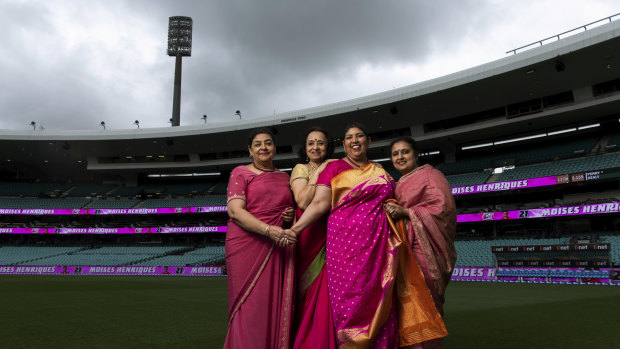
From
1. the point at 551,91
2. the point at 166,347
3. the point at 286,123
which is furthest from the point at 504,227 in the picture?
the point at 166,347

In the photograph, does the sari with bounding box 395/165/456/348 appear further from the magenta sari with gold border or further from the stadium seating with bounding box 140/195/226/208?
the stadium seating with bounding box 140/195/226/208

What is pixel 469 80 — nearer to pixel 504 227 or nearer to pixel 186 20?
pixel 504 227

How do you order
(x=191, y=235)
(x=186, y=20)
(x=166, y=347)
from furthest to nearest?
(x=186, y=20) < (x=191, y=235) < (x=166, y=347)

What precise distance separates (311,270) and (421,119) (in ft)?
79.6

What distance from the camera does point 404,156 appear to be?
3.11 metres

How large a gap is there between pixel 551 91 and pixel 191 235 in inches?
1147

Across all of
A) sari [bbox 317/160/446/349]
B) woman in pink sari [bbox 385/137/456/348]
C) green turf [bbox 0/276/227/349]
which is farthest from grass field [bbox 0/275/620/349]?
sari [bbox 317/160/446/349]

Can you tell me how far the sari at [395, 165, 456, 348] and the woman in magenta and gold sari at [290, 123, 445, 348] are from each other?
13 cm

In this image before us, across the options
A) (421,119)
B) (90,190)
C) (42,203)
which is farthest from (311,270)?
(90,190)

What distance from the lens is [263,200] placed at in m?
2.78

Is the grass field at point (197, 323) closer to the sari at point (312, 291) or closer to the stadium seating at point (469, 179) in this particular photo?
the sari at point (312, 291)

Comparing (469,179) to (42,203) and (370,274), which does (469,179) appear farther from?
(42,203)

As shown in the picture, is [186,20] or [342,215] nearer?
[342,215]

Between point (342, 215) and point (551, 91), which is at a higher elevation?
point (551, 91)
